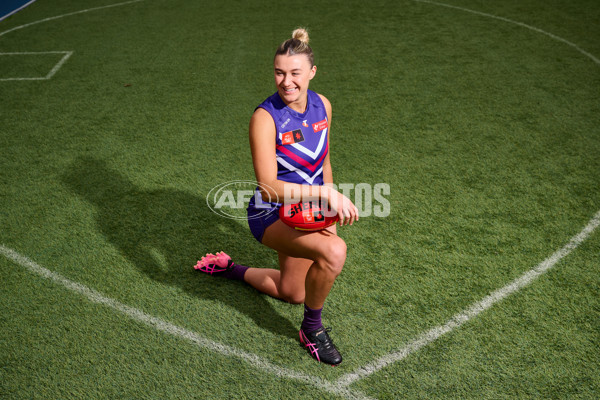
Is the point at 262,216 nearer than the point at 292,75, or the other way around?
the point at 292,75

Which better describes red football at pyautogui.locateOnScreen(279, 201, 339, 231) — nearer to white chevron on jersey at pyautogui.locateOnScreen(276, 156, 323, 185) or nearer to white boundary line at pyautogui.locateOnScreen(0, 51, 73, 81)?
white chevron on jersey at pyautogui.locateOnScreen(276, 156, 323, 185)

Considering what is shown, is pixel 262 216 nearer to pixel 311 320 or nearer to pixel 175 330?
pixel 311 320

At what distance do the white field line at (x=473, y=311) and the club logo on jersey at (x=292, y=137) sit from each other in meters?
1.46

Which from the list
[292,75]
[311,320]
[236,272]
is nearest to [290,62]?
[292,75]

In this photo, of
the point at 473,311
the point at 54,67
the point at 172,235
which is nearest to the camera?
the point at 473,311

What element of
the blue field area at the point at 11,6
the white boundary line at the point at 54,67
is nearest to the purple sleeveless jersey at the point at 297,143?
the white boundary line at the point at 54,67

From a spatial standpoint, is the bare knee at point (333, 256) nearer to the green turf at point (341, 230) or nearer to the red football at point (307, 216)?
the red football at point (307, 216)

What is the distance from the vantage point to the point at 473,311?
357 centimetres

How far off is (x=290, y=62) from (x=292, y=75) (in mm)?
81

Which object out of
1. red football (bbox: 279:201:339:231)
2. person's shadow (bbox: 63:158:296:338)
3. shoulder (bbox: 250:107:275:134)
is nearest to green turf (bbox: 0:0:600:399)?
person's shadow (bbox: 63:158:296:338)

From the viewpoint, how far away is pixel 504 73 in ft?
23.5

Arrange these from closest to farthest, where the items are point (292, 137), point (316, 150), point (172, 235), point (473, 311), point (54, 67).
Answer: point (292, 137), point (316, 150), point (473, 311), point (172, 235), point (54, 67)

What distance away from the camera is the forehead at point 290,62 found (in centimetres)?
286

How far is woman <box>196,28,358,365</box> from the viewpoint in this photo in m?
2.87
